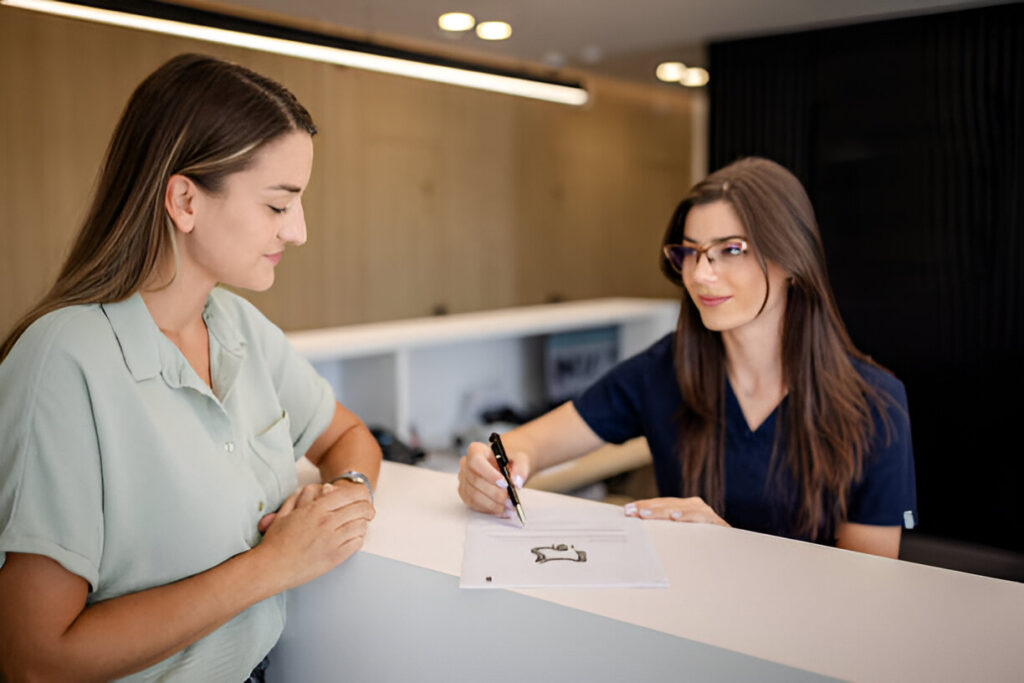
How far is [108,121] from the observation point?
160 inches

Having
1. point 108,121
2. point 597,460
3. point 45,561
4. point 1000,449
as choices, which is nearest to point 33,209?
point 108,121

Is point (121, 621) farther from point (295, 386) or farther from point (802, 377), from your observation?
point (802, 377)

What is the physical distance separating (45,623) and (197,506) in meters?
0.22

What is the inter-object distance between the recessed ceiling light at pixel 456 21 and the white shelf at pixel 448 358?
146cm

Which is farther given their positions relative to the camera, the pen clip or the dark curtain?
the dark curtain

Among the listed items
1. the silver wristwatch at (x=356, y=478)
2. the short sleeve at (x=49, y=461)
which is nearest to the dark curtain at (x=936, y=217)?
the silver wristwatch at (x=356, y=478)

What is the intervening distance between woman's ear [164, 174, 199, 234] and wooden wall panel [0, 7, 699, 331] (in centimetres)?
158

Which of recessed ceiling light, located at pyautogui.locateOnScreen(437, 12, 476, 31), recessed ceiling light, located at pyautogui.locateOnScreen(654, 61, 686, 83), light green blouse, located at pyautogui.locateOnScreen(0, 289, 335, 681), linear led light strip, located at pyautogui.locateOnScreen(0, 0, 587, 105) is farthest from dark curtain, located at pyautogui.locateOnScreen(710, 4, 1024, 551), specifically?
light green blouse, located at pyautogui.locateOnScreen(0, 289, 335, 681)

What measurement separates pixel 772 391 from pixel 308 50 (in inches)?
74.8

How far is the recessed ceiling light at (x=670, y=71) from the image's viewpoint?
604 cm

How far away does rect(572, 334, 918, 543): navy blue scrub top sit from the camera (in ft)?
5.71

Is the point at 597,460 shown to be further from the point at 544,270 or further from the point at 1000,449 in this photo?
the point at 544,270

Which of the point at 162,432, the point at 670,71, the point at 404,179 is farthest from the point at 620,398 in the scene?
the point at 670,71

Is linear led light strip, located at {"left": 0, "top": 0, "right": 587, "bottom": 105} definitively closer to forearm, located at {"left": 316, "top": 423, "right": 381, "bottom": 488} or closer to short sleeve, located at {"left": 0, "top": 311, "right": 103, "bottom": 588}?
forearm, located at {"left": 316, "top": 423, "right": 381, "bottom": 488}
